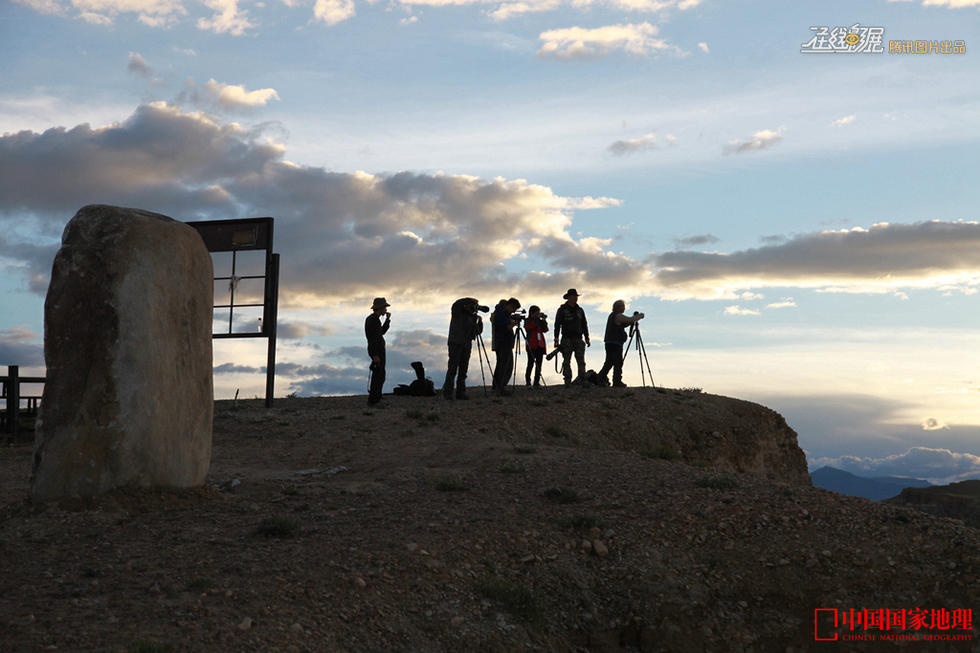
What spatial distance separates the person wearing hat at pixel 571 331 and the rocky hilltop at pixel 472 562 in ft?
31.3

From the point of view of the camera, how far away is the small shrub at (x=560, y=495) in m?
10.7

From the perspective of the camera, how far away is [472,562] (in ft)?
28.6

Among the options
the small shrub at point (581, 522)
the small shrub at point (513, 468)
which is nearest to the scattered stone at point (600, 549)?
the small shrub at point (581, 522)

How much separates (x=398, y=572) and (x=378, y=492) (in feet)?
10.1

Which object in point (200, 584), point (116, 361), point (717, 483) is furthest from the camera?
point (717, 483)

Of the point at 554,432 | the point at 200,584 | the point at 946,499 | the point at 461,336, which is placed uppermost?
the point at 461,336

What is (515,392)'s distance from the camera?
22.2 meters

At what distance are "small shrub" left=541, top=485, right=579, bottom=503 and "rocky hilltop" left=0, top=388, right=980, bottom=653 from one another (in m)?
0.03

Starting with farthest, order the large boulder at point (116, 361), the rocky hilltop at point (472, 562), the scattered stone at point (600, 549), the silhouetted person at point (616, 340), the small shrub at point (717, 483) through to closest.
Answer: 1. the silhouetted person at point (616, 340)
2. the small shrub at point (717, 483)
3. the large boulder at point (116, 361)
4. the scattered stone at point (600, 549)
5. the rocky hilltop at point (472, 562)

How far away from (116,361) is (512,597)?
5474 mm

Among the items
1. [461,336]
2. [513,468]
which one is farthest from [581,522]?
[461,336]

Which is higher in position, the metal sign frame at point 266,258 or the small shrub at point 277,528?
the metal sign frame at point 266,258

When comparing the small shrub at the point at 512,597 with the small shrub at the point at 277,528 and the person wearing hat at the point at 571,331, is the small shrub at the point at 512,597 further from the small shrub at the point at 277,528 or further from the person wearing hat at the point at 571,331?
the person wearing hat at the point at 571,331

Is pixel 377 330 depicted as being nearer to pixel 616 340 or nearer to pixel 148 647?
pixel 616 340
